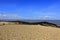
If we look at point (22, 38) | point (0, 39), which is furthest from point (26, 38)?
point (0, 39)

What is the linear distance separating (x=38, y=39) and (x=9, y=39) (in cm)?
296

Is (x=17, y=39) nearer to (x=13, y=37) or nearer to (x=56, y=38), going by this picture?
(x=13, y=37)

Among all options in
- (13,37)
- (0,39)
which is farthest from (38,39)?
(0,39)

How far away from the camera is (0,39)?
14094 millimetres

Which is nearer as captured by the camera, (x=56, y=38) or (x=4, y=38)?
(x=4, y=38)

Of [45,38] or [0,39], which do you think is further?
[45,38]

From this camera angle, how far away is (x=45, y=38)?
1514 centimetres

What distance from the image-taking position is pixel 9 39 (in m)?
14.2

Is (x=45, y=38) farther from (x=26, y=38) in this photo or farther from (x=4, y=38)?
(x=4, y=38)

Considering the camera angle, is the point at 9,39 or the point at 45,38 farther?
the point at 45,38

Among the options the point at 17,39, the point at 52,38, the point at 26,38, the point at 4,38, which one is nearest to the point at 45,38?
the point at 52,38

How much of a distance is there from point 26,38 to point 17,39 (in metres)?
1.00

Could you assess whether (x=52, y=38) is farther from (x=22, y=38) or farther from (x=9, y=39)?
(x=9, y=39)

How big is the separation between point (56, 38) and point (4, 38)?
5.66 metres
